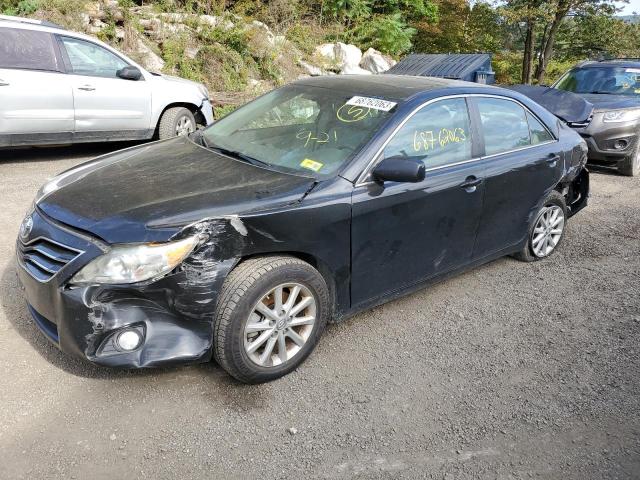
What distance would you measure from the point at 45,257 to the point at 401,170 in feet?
6.29

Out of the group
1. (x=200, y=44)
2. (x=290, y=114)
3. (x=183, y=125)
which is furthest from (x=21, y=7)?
(x=290, y=114)

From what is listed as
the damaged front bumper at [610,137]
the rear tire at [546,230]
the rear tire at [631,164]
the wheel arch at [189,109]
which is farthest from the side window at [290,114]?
the rear tire at [631,164]

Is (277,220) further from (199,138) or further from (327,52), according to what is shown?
(327,52)

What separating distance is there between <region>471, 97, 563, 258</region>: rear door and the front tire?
62.4 inches

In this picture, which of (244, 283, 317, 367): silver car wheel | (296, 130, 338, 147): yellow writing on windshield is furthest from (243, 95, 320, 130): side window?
(244, 283, 317, 367): silver car wheel

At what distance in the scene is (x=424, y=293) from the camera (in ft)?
13.8

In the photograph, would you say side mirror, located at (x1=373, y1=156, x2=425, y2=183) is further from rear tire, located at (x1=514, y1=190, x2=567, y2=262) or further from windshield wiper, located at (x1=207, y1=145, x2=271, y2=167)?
rear tire, located at (x1=514, y1=190, x2=567, y2=262)

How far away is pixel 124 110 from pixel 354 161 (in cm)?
522

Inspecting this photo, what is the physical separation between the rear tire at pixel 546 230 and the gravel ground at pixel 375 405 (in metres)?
0.79

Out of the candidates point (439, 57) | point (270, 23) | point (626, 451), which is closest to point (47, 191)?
point (626, 451)

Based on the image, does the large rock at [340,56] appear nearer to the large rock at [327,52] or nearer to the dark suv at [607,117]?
the large rock at [327,52]

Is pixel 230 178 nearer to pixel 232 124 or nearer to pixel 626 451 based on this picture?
pixel 232 124

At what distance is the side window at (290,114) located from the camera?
Answer: 3791 mm

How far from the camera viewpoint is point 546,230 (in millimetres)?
4812
